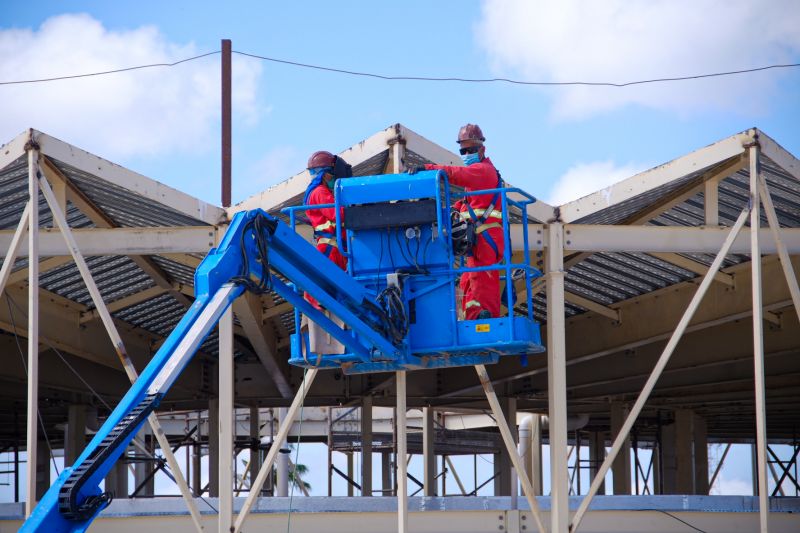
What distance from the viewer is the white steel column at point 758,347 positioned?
1287 cm

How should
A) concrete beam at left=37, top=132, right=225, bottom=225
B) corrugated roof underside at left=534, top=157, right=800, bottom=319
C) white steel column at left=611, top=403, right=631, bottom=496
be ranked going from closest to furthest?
concrete beam at left=37, top=132, right=225, bottom=225 < corrugated roof underside at left=534, top=157, right=800, bottom=319 < white steel column at left=611, top=403, right=631, bottom=496

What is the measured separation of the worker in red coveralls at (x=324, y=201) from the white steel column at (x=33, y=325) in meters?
3.17

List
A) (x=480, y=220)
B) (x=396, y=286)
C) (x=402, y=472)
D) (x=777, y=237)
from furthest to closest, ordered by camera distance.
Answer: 1. (x=777, y=237)
2. (x=402, y=472)
3. (x=480, y=220)
4. (x=396, y=286)

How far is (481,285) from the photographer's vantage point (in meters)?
11.3

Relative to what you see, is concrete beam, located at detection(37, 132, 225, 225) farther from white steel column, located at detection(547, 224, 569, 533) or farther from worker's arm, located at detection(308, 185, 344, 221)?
white steel column, located at detection(547, 224, 569, 533)

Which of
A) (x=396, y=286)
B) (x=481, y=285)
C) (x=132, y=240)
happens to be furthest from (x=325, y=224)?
(x=132, y=240)

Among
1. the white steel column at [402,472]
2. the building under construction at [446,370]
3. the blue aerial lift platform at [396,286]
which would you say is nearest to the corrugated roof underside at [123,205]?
the building under construction at [446,370]

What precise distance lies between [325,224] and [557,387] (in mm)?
3597

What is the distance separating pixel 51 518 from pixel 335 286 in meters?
3.83

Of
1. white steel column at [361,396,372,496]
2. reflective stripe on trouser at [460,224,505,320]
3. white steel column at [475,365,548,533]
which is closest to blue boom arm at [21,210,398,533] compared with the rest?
reflective stripe on trouser at [460,224,505,320]

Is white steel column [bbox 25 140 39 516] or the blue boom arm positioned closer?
the blue boom arm

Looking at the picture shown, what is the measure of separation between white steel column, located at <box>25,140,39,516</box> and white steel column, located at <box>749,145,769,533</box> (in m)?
8.00

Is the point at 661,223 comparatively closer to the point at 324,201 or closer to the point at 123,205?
the point at 324,201

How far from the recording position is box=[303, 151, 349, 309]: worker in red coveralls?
11.6 metres
